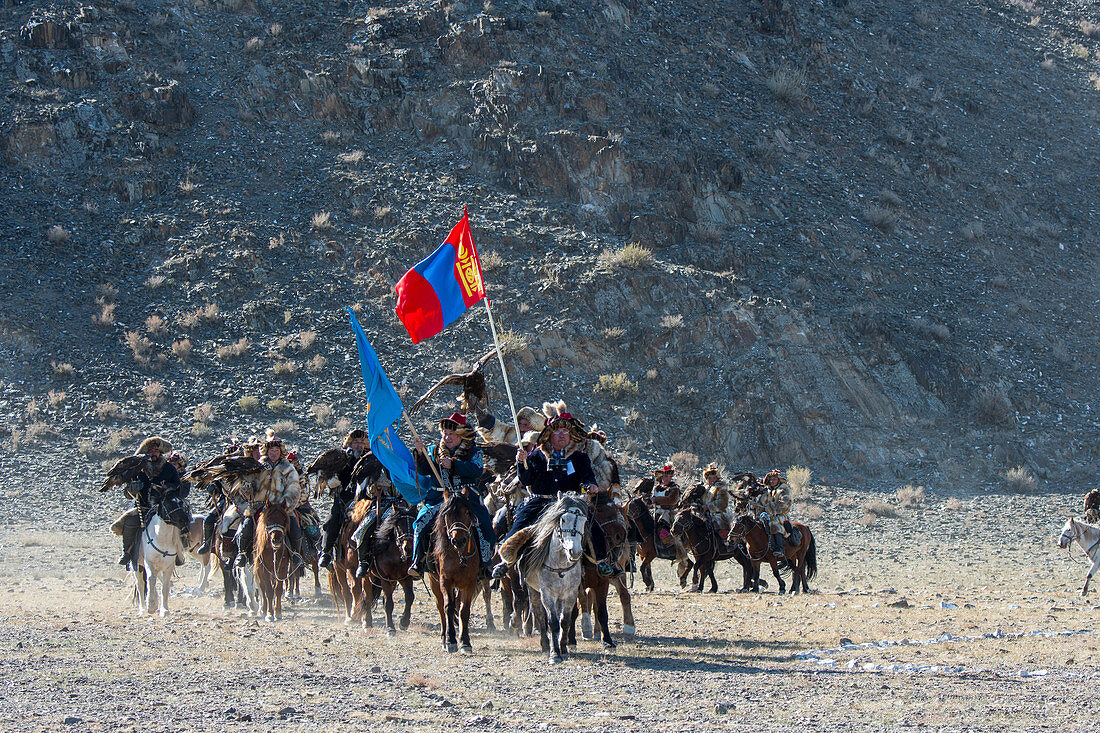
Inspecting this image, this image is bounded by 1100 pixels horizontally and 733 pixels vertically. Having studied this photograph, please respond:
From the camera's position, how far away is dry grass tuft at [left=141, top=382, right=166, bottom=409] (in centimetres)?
3162

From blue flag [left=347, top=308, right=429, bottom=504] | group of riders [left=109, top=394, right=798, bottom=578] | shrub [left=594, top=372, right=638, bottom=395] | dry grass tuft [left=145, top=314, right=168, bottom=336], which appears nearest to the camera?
group of riders [left=109, top=394, right=798, bottom=578]

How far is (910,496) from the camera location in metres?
29.7

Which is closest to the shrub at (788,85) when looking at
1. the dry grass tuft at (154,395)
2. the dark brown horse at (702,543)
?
the dry grass tuft at (154,395)

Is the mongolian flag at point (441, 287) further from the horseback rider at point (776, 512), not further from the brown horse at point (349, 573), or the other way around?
the horseback rider at point (776, 512)

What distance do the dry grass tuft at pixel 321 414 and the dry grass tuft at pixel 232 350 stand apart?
350 centimetres

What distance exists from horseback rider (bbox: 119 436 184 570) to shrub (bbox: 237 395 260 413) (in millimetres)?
15628

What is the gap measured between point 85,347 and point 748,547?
73.6ft

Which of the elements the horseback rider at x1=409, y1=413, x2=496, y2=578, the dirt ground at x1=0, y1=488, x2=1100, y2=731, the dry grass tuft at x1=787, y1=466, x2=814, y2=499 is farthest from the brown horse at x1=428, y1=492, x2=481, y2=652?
the dry grass tuft at x1=787, y1=466, x2=814, y2=499

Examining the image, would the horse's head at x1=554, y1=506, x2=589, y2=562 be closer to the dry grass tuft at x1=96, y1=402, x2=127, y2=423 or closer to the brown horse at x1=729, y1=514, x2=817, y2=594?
the brown horse at x1=729, y1=514, x2=817, y2=594

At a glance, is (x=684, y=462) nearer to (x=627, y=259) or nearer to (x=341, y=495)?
(x=627, y=259)

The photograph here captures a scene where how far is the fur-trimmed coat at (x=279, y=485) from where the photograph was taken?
48.4 feet

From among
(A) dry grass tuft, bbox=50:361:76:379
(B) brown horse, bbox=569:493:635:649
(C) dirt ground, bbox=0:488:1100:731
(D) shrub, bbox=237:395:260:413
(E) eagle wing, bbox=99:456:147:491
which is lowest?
(C) dirt ground, bbox=0:488:1100:731

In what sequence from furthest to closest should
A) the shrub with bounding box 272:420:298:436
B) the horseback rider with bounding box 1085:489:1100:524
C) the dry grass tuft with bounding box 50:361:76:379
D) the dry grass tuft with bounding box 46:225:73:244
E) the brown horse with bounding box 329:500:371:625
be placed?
the dry grass tuft with bounding box 46:225:73:244 < the dry grass tuft with bounding box 50:361:76:379 < the shrub with bounding box 272:420:298:436 < the horseback rider with bounding box 1085:489:1100:524 < the brown horse with bounding box 329:500:371:625

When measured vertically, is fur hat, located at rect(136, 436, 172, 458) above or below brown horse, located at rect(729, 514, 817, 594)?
above
